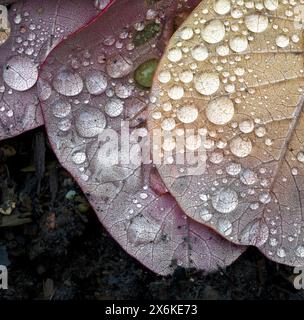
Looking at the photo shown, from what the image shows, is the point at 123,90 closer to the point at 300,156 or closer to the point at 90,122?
the point at 90,122

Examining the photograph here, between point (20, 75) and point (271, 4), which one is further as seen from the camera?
point (20, 75)

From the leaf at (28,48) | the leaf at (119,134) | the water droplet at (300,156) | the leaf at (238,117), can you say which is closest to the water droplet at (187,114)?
the leaf at (238,117)

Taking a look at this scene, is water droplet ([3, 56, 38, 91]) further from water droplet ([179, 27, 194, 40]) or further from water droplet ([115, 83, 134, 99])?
water droplet ([179, 27, 194, 40])

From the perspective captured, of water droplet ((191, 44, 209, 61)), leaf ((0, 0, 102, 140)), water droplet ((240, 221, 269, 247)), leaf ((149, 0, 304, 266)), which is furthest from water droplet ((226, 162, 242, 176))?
leaf ((0, 0, 102, 140))

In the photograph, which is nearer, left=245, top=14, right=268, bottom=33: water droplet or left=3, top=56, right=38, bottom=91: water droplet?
left=245, top=14, right=268, bottom=33: water droplet

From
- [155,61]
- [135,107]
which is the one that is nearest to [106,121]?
[135,107]

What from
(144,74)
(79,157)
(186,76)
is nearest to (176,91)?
(186,76)
